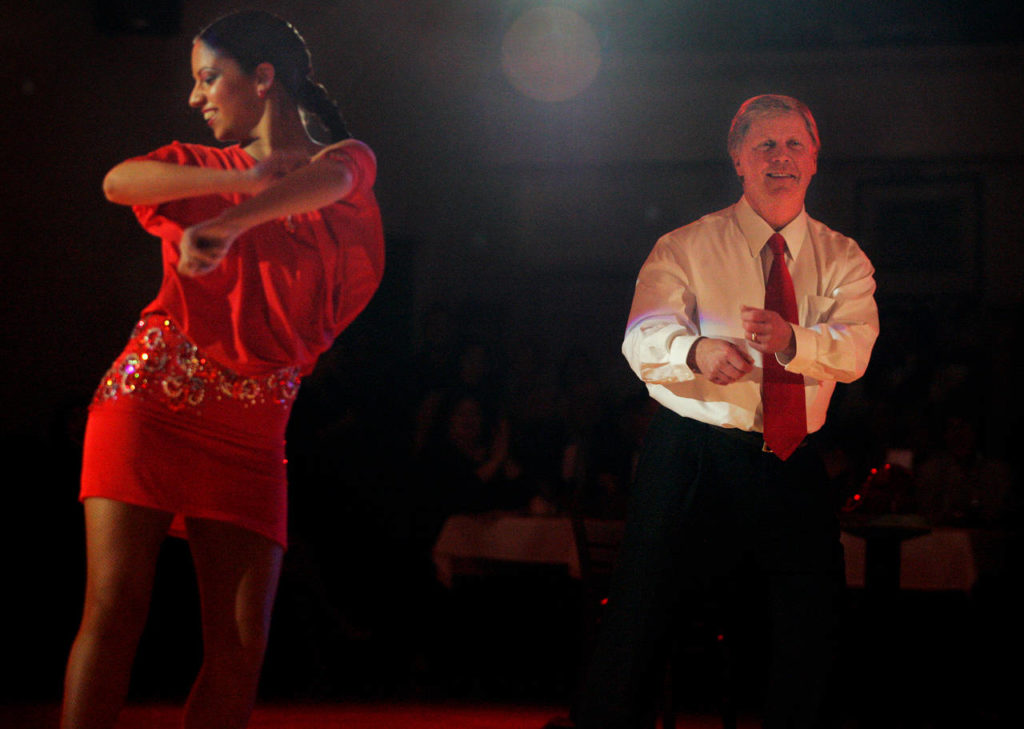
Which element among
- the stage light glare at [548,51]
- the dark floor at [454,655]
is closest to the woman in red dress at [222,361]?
the dark floor at [454,655]

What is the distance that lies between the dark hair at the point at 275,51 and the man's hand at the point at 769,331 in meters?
0.88

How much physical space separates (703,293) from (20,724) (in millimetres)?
2755

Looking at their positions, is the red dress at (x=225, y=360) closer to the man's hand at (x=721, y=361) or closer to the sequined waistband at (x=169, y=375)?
the sequined waistband at (x=169, y=375)

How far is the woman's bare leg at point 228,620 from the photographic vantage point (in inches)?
73.4

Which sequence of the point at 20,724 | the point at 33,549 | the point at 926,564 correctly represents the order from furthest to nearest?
the point at 33,549, the point at 926,564, the point at 20,724

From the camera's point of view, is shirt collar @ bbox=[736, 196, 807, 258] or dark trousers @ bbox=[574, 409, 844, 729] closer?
dark trousers @ bbox=[574, 409, 844, 729]

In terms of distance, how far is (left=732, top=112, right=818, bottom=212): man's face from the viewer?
2.43 metres

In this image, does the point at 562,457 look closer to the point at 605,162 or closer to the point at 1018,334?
the point at 605,162

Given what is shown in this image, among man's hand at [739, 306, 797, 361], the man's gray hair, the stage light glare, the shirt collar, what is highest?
the stage light glare

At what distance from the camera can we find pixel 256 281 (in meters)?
2.01

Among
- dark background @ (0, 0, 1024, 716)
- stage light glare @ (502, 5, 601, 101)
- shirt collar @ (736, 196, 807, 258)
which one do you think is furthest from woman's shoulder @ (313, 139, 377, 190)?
stage light glare @ (502, 5, 601, 101)

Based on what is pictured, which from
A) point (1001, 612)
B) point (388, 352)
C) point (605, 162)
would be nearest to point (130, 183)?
point (1001, 612)

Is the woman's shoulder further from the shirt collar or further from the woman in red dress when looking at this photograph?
the shirt collar

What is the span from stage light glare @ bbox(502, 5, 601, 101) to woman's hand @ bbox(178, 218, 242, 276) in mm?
5170
